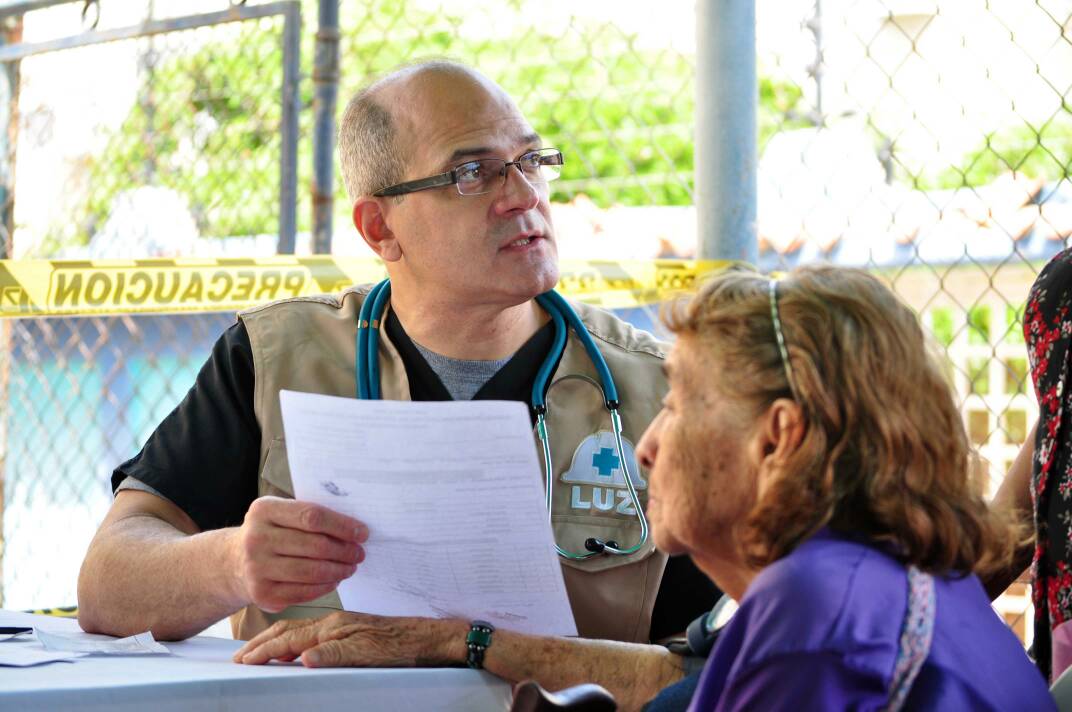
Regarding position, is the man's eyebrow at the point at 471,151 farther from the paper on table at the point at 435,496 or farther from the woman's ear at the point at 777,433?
the woman's ear at the point at 777,433

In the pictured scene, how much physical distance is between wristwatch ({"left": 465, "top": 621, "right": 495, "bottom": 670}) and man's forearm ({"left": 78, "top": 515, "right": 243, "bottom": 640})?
1.27 feet

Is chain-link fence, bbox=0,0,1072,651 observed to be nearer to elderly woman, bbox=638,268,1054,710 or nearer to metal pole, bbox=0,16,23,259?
metal pole, bbox=0,16,23,259

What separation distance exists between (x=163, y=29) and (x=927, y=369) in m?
3.03

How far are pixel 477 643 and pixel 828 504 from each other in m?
0.70

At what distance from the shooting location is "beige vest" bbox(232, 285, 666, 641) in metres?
2.24

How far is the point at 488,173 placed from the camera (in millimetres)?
2488

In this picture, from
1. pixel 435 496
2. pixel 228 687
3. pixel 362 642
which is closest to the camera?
pixel 228 687

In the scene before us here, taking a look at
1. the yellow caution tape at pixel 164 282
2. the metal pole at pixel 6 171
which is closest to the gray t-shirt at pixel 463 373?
the yellow caution tape at pixel 164 282

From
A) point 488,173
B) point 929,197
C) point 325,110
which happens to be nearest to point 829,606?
point 488,173

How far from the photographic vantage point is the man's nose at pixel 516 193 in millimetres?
2445

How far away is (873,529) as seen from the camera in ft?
4.29

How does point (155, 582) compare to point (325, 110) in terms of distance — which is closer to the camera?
point (155, 582)

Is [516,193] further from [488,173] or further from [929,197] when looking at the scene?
[929,197]

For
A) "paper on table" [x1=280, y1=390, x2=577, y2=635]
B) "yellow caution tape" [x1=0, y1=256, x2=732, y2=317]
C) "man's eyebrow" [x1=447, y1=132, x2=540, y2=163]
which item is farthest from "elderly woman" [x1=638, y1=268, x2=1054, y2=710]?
"yellow caution tape" [x1=0, y1=256, x2=732, y2=317]
